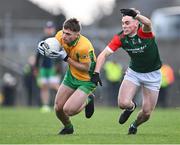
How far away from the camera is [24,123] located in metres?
18.5

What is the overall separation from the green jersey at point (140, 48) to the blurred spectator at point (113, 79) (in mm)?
17838

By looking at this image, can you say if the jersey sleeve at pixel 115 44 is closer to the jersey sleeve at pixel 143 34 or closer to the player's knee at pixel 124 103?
the jersey sleeve at pixel 143 34

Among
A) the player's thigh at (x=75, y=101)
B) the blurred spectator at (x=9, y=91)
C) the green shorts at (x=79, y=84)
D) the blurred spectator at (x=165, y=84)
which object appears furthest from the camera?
the blurred spectator at (x=9, y=91)

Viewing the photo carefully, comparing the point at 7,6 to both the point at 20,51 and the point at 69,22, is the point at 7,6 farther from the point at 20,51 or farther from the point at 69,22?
the point at 69,22

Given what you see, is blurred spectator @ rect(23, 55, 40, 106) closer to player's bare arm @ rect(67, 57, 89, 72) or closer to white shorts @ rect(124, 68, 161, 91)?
white shorts @ rect(124, 68, 161, 91)

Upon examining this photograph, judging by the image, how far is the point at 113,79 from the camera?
33.4 meters

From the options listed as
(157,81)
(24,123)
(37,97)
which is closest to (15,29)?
(37,97)

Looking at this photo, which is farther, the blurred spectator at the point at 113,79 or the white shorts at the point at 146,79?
the blurred spectator at the point at 113,79

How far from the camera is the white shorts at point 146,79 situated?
1494 cm

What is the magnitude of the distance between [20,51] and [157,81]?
25456 mm

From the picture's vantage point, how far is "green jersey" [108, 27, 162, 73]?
14609 mm

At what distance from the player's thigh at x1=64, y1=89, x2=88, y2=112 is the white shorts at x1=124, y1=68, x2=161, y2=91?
877mm

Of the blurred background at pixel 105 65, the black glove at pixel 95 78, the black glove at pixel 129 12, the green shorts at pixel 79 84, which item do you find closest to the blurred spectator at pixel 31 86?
the blurred background at pixel 105 65

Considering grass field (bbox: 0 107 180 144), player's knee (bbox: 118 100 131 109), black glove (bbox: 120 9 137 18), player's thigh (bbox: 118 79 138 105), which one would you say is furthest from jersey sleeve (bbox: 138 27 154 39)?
grass field (bbox: 0 107 180 144)
